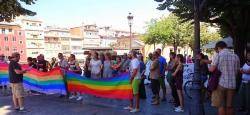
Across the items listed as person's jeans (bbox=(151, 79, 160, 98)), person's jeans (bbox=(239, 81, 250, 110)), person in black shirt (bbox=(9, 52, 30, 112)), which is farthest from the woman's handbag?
person in black shirt (bbox=(9, 52, 30, 112))

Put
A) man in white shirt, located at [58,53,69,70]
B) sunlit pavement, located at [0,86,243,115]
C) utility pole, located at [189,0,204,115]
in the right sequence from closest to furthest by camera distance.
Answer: utility pole, located at [189,0,204,115] → sunlit pavement, located at [0,86,243,115] → man in white shirt, located at [58,53,69,70]

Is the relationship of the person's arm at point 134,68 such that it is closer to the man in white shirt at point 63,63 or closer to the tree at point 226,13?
the tree at point 226,13

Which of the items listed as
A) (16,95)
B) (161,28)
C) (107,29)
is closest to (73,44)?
(107,29)

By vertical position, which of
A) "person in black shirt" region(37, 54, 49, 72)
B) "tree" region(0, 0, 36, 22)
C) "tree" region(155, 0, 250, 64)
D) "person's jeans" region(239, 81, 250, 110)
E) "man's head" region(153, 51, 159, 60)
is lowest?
"person's jeans" region(239, 81, 250, 110)

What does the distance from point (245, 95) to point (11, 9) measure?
13.8 m

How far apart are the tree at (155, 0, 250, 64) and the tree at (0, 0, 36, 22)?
9.37 meters

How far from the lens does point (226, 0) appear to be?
11977 mm

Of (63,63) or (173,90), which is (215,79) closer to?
(173,90)

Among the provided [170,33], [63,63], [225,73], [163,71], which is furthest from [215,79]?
[170,33]

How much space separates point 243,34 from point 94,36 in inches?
5155

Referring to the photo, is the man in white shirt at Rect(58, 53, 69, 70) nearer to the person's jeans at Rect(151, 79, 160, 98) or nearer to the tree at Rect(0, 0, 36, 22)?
the person's jeans at Rect(151, 79, 160, 98)

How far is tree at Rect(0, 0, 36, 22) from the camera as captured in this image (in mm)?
19391

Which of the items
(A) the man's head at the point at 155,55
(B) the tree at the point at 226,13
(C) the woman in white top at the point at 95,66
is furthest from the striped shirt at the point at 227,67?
(C) the woman in white top at the point at 95,66

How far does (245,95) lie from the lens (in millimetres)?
10070
